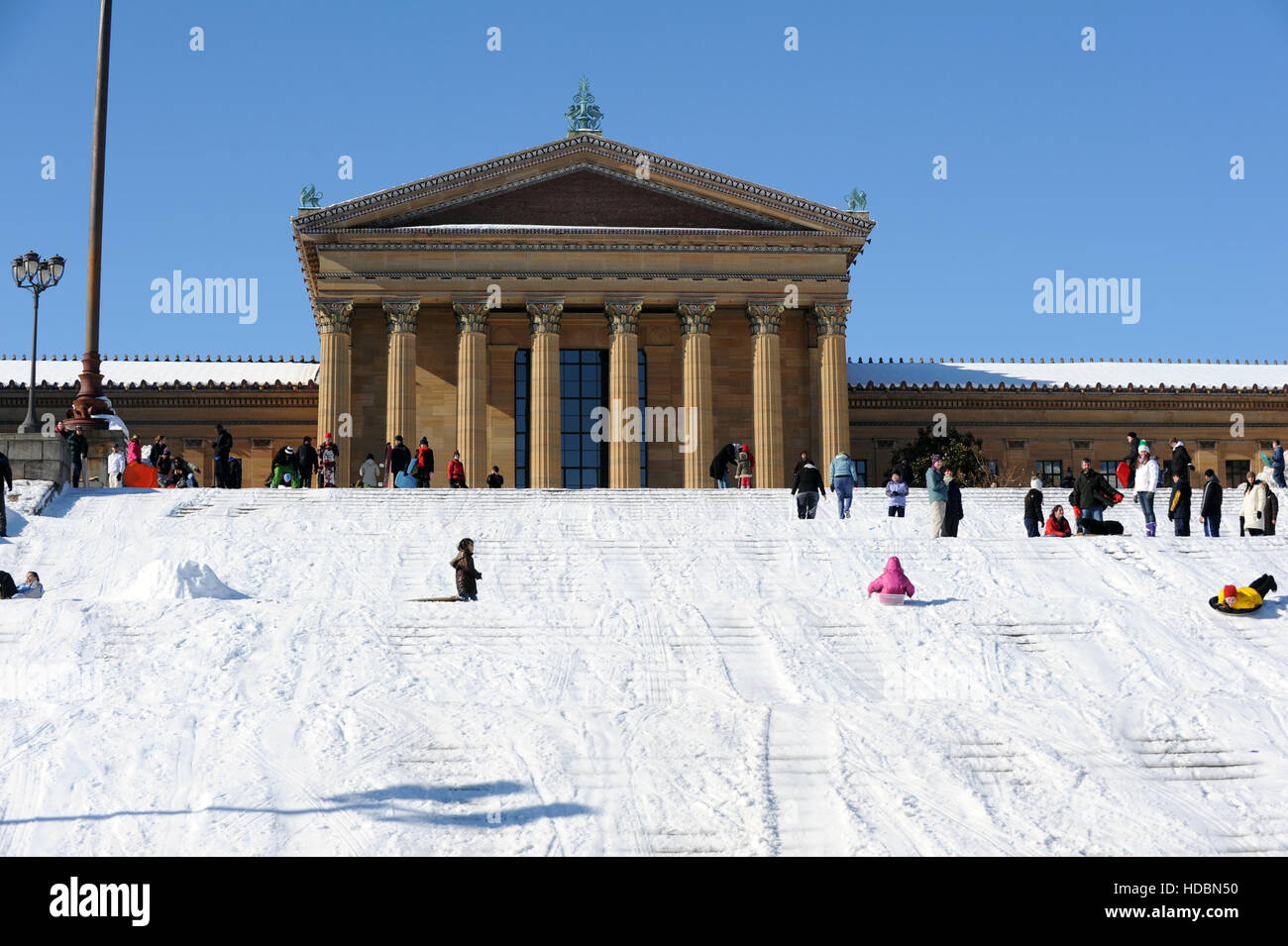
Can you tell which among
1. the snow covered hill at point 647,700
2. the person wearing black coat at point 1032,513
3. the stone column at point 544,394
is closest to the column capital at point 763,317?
the stone column at point 544,394

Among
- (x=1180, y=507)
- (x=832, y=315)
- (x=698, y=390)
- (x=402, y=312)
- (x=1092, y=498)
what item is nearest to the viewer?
(x=1092, y=498)

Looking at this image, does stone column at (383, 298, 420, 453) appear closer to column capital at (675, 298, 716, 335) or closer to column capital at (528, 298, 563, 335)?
column capital at (528, 298, 563, 335)

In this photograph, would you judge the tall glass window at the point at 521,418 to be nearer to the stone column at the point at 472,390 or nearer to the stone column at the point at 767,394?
the stone column at the point at 472,390

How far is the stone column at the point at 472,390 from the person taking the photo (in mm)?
42594

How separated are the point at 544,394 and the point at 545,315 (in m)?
2.33

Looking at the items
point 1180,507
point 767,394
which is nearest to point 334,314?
point 767,394

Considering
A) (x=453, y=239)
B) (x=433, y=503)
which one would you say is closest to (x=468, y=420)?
(x=453, y=239)

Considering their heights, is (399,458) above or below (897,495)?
above

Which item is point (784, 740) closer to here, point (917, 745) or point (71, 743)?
point (917, 745)

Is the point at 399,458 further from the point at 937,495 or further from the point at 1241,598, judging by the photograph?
the point at 1241,598

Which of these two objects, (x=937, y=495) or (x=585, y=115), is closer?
(x=937, y=495)

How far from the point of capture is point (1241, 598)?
19656 mm

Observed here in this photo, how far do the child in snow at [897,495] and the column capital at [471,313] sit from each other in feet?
54.8
